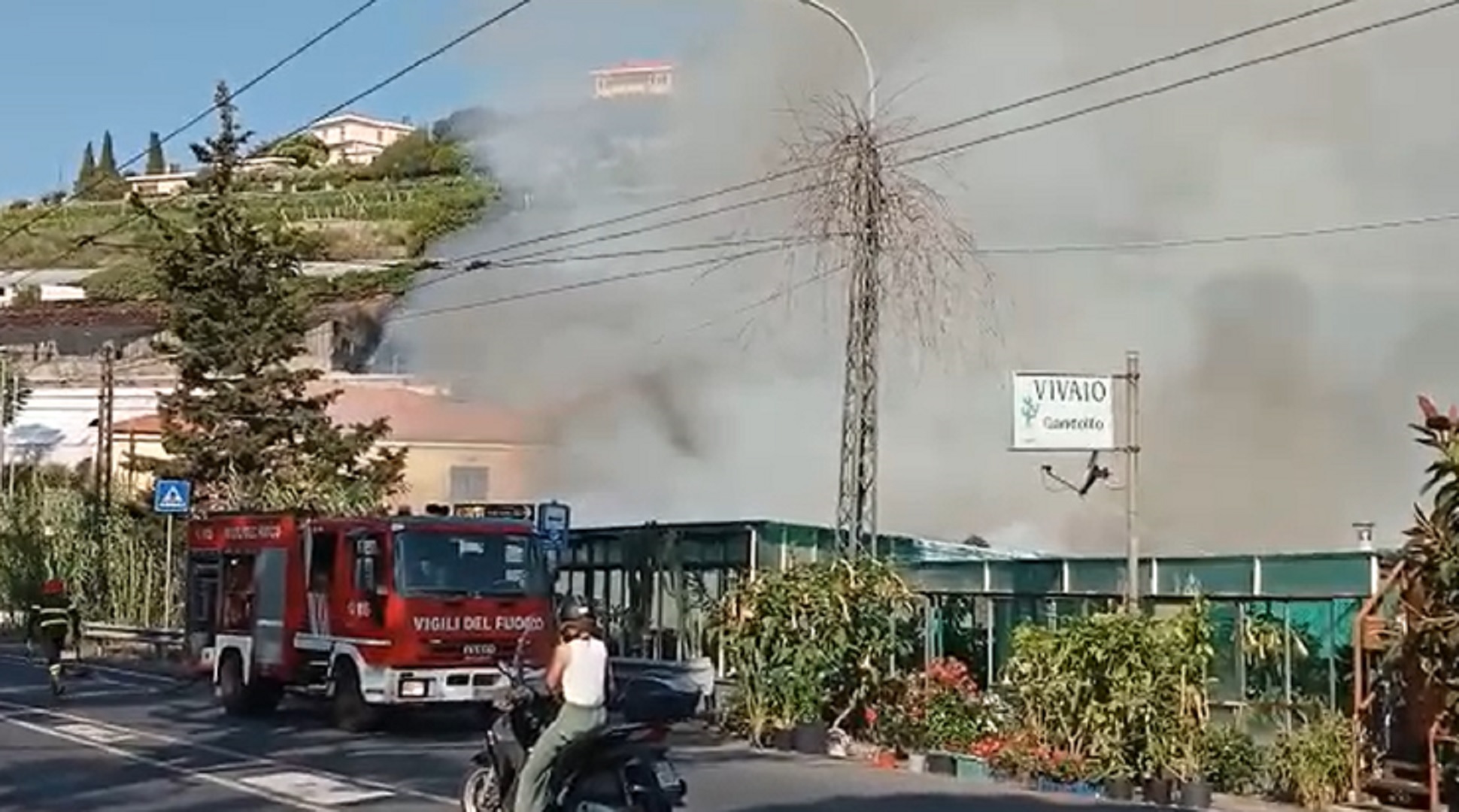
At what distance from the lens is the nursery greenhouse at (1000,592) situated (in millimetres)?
19594

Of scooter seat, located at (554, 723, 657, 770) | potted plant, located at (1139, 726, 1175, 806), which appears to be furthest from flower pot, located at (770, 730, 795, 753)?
scooter seat, located at (554, 723, 657, 770)

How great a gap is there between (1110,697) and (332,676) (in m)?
9.70

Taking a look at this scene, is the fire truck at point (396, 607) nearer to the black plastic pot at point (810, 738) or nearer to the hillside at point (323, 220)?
the black plastic pot at point (810, 738)

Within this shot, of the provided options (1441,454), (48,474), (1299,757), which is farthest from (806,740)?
(48,474)

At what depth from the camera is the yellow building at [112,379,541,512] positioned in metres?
55.5

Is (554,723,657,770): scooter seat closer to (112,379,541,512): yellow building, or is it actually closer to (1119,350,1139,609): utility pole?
(1119,350,1139,609): utility pole

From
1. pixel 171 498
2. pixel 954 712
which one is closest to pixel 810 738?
pixel 954 712

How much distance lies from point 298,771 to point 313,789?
1758mm

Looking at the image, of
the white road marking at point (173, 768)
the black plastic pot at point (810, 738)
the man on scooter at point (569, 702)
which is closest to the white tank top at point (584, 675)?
the man on scooter at point (569, 702)

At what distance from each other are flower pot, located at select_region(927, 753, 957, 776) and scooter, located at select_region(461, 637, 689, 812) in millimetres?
8828

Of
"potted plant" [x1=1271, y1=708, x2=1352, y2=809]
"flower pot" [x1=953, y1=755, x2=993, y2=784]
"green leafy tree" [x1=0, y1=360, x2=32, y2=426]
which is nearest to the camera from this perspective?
"potted plant" [x1=1271, y1=708, x2=1352, y2=809]

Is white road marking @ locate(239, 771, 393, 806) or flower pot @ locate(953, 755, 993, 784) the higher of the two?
white road marking @ locate(239, 771, 393, 806)

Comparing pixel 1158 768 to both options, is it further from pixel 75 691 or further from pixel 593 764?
pixel 75 691

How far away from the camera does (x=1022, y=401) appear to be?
21141 mm
